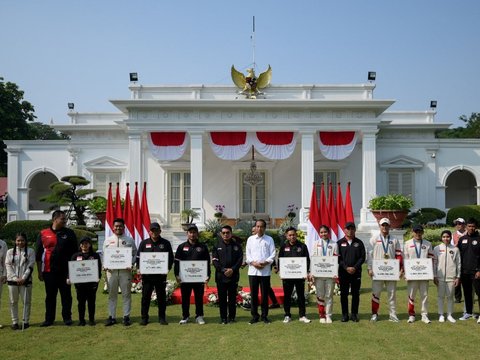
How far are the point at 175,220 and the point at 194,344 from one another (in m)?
15.1

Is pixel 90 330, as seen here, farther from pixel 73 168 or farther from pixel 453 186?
pixel 453 186

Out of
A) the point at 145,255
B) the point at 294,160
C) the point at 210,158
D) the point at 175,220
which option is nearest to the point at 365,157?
the point at 294,160

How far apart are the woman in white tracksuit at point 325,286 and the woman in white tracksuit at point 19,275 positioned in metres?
4.51

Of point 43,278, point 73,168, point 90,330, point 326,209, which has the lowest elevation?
point 90,330

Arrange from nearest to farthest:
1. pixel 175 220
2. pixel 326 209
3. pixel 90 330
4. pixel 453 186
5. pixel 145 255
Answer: pixel 90 330
pixel 145 255
pixel 326 209
pixel 175 220
pixel 453 186

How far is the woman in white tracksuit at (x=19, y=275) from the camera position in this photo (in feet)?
26.8

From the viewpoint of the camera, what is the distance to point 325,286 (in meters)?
8.59

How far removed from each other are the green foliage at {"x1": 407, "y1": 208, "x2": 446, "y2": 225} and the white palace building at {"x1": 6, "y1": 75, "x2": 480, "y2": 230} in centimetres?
108

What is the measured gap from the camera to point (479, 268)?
8.62 m

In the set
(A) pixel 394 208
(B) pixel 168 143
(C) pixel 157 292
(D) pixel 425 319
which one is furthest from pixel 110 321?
(B) pixel 168 143

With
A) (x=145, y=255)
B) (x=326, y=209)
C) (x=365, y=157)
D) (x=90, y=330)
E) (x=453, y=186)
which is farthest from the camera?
(x=453, y=186)

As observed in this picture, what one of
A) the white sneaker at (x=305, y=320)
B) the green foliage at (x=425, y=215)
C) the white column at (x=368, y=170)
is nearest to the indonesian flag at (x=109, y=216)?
the white sneaker at (x=305, y=320)

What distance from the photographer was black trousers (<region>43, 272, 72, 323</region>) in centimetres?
835

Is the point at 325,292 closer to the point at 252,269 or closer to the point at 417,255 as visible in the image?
the point at 252,269
